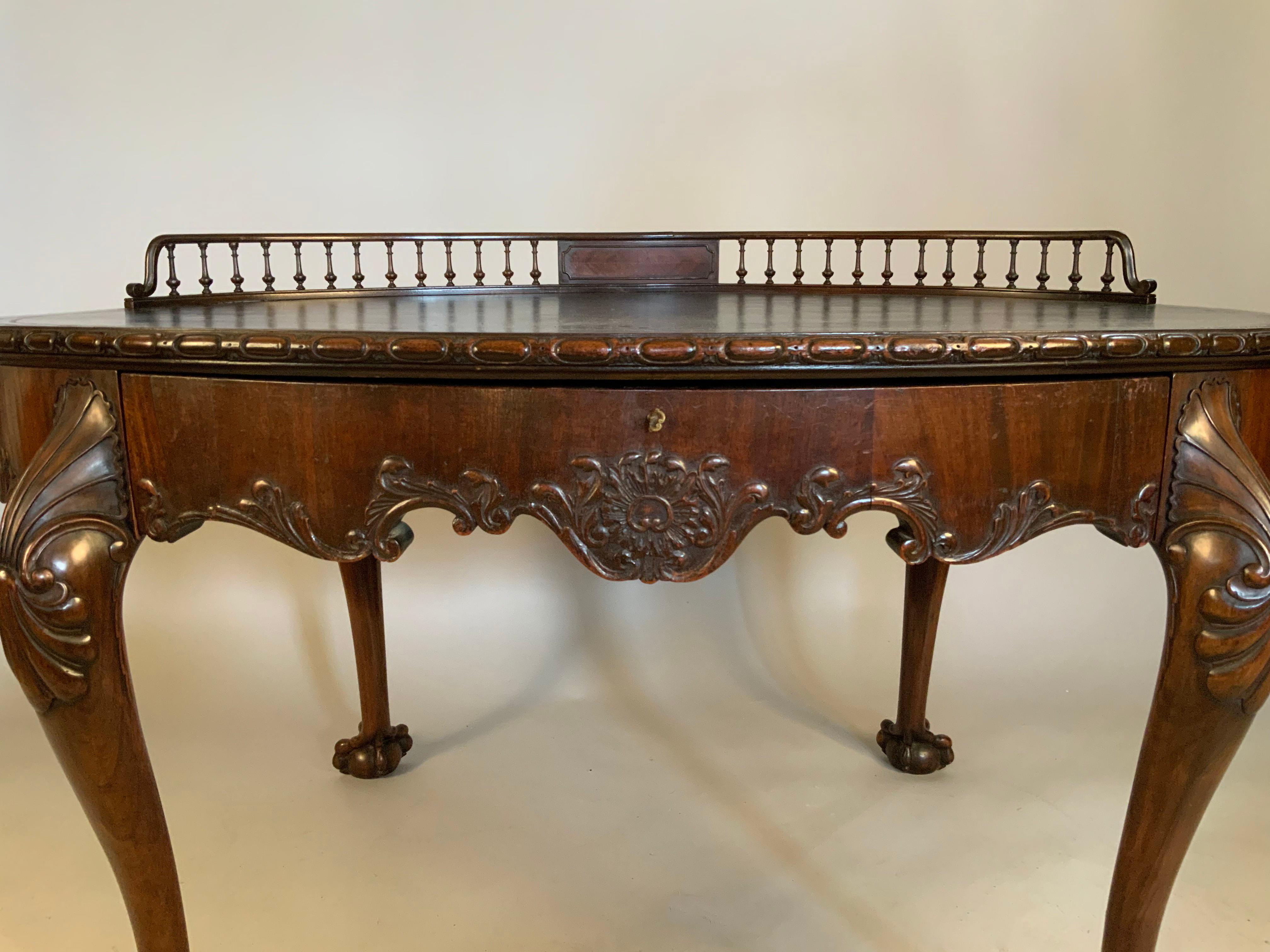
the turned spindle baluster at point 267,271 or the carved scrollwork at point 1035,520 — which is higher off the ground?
the turned spindle baluster at point 267,271

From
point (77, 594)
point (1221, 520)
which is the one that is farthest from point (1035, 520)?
point (77, 594)

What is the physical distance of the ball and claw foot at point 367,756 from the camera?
1815 mm

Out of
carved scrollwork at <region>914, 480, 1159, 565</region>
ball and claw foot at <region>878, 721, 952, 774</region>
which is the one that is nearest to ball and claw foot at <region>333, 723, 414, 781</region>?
ball and claw foot at <region>878, 721, 952, 774</region>

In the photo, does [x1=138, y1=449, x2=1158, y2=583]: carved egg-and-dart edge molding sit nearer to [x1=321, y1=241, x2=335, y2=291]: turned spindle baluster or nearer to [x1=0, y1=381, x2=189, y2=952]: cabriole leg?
[x1=0, y1=381, x2=189, y2=952]: cabriole leg

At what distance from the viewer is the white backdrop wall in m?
2.35

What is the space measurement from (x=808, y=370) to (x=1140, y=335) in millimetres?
280

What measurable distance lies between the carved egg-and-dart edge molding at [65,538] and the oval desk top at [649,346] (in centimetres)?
7

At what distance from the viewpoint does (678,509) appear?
0.90m

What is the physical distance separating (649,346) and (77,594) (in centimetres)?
59

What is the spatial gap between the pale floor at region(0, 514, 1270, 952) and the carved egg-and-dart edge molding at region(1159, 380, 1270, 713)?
0.67 m

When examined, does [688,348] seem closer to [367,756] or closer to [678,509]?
[678,509]

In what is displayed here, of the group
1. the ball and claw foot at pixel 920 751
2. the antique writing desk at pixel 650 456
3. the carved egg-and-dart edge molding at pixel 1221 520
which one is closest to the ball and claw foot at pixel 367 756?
the antique writing desk at pixel 650 456

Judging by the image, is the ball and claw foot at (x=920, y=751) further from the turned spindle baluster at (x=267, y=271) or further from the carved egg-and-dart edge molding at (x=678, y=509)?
the turned spindle baluster at (x=267, y=271)

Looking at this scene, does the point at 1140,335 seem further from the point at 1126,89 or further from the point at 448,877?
the point at 1126,89
